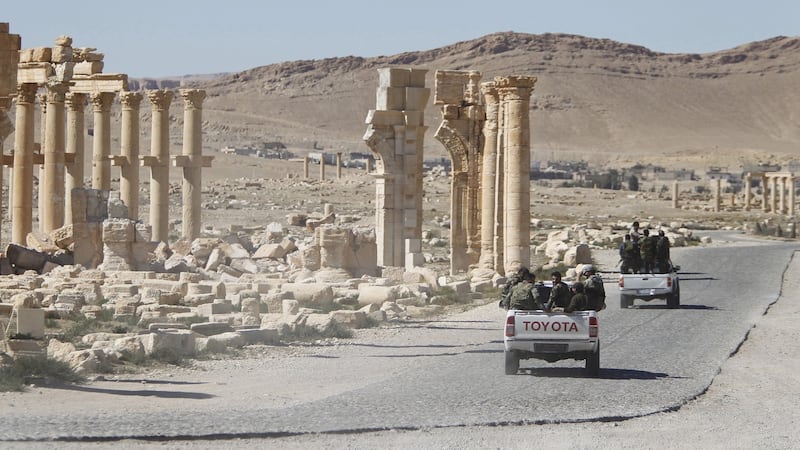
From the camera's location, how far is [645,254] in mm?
28062

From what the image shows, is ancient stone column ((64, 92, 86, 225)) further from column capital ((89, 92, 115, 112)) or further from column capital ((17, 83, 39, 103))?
column capital ((17, 83, 39, 103))

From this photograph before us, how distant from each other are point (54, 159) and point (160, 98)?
4676 millimetres

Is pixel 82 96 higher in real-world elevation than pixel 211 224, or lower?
higher

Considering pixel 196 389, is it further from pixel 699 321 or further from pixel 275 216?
pixel 275 216

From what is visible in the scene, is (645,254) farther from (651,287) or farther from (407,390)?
(407,390)

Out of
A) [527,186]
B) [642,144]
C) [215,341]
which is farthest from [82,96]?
[642,144]

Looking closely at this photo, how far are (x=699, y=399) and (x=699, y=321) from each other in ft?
30.2


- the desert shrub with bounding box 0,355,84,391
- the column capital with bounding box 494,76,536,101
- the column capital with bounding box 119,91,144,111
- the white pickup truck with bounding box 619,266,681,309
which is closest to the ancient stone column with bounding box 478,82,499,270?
the column capital with bounding box 494,76,536,101

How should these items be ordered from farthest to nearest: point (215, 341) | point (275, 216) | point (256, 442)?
point (275, 216)
point (215, 341)
point (256, 442)

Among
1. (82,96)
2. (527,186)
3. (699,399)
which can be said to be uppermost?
(82,96)

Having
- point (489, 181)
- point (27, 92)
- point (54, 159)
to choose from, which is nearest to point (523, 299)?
point (489, 181)

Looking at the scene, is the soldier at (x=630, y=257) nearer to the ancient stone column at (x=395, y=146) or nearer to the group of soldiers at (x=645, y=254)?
the group of soldiers at (x=645, y=254)

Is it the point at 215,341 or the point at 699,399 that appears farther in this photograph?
the point at 215,341

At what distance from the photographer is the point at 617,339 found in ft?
71.9
